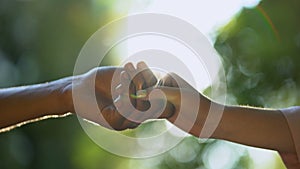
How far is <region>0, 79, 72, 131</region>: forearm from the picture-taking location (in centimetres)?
86

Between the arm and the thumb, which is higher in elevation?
the thumb

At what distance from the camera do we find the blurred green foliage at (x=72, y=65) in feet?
7.16

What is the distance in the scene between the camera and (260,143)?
0.82 metres

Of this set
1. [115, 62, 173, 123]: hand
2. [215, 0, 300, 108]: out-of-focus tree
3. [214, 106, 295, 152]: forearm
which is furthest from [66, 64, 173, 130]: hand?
[215, 0, 300, 108]: out-of-focus tree

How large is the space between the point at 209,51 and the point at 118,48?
1.14 feet

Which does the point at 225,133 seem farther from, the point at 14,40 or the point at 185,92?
the point at 14,40

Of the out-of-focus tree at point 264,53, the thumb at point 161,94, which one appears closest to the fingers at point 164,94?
the thumb at point 161,94

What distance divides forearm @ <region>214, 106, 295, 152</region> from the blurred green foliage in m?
1.35

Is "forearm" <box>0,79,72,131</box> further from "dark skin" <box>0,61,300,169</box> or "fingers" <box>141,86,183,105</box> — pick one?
"fingers" <box>141,86,183,105</box>

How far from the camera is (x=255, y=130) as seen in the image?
2.69 ft

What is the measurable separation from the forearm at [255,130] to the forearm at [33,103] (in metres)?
0.23

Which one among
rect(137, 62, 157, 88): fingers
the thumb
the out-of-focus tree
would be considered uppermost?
rect(137, 62, 157, 88): fingers

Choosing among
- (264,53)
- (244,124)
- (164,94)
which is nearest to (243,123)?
(244,124)

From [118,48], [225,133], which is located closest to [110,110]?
[225,133]
